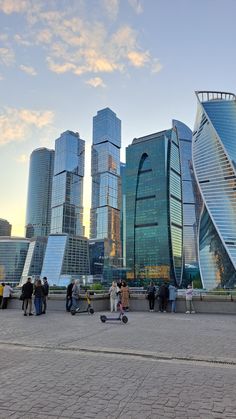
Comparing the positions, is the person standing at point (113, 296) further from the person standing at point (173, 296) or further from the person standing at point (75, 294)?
the person standing at point (173, 296)

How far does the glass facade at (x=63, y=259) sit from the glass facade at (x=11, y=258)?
19.8 meters

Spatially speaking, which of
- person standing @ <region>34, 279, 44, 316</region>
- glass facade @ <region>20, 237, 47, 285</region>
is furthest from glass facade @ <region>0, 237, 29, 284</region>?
person standing @ <region>34, 279, 44, 316</region>

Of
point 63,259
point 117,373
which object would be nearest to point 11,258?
point 63,259

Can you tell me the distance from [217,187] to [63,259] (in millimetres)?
85244

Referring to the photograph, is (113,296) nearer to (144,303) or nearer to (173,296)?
(144,303)

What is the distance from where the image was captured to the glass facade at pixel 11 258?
171125 mm

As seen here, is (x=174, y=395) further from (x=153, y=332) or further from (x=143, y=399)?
(x=153, y=332)

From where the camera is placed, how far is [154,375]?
6.52 m

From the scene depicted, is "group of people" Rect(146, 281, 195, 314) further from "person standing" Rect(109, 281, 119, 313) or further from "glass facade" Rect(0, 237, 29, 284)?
"glass facade" Rect(0, 237, 29, 284)

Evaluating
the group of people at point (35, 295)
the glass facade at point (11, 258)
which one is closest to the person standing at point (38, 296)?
the group of people at point (35, 295)

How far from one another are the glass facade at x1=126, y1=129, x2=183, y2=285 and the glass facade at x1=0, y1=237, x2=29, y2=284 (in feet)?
189

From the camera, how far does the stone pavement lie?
483 cm

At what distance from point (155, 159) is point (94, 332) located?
148m

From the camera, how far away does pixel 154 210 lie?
504 feet
